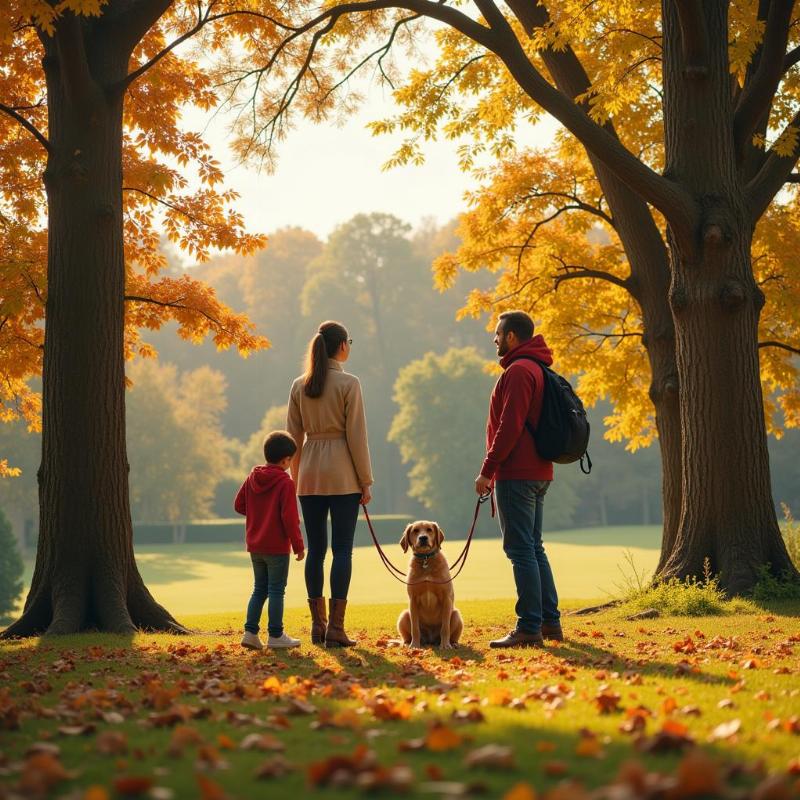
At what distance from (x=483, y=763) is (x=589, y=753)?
39 cm

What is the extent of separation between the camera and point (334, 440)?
715 centimetres

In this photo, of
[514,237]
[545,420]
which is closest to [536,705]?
[545,420]

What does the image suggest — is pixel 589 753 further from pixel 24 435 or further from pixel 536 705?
pixel 24 435

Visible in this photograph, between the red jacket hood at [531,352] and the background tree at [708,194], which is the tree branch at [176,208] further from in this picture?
the red jacket hood at [531,352]

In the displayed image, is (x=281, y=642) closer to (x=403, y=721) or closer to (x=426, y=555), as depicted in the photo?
(x=426, y=555)

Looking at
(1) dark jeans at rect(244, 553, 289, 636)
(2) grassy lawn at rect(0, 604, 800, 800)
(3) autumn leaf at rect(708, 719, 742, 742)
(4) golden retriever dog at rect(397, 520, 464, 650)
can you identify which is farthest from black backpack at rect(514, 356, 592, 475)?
(3) autumn leaf at rect(708, 719, 742, 742)

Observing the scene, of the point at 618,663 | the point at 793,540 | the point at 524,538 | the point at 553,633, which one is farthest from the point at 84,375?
the point at 793,540

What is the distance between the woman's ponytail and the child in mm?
417

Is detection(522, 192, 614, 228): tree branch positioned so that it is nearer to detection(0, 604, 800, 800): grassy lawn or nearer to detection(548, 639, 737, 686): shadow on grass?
detection(548, 639, 737, 686): shadow on grass

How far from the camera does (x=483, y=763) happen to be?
3.17 metres

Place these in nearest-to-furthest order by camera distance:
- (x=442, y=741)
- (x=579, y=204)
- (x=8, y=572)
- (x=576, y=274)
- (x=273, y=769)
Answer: (x=273, y=769)
(x=442, y=741)
(x=576, y=274)
(x=579, y=204)
(x=8, y=572)

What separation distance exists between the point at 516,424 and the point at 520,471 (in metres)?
0.35

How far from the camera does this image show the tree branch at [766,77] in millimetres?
9578

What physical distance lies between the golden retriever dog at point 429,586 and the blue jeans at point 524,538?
48 cm
